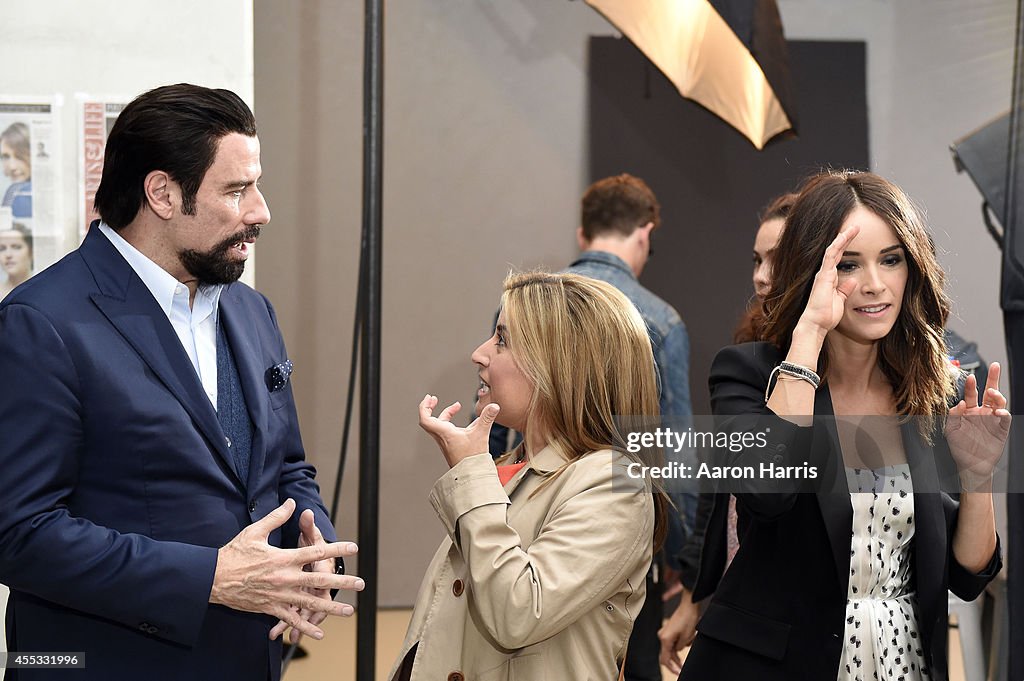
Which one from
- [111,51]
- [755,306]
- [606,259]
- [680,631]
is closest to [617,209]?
[606,259]

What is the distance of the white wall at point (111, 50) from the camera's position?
7.39ft

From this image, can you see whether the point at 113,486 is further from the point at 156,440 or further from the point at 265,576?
the point at 265,576

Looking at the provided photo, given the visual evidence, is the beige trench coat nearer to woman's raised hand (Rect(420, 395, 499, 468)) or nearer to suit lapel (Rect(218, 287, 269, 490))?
woman's raised hand (Rect(420, 395, 499, 468))

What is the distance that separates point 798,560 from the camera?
1736 mm

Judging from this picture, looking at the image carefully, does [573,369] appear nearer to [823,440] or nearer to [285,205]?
[823,440]

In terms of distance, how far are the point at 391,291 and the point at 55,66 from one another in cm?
230

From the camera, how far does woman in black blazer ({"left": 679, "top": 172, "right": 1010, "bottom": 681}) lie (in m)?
1.69

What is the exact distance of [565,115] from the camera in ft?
15.0

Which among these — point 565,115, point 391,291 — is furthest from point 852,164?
point 391,291

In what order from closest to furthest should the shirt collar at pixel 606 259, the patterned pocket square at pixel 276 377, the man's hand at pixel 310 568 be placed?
the man's hand at pixel 310 568 < the patterned pocket square at pixel 276 377 < the shirt collar at pixel 606 259

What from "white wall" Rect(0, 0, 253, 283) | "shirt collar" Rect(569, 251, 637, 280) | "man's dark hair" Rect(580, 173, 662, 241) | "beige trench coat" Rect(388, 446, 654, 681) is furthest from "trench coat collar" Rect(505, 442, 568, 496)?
"man's dark hair" Rect(580, 173, 662, 241)

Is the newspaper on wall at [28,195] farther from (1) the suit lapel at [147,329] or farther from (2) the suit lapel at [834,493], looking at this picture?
(2) the suit lapel at [834,493]

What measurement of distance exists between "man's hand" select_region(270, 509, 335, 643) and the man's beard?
0.44 meters

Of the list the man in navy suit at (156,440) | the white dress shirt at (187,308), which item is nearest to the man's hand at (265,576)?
the man in navy suit at (156,440)
